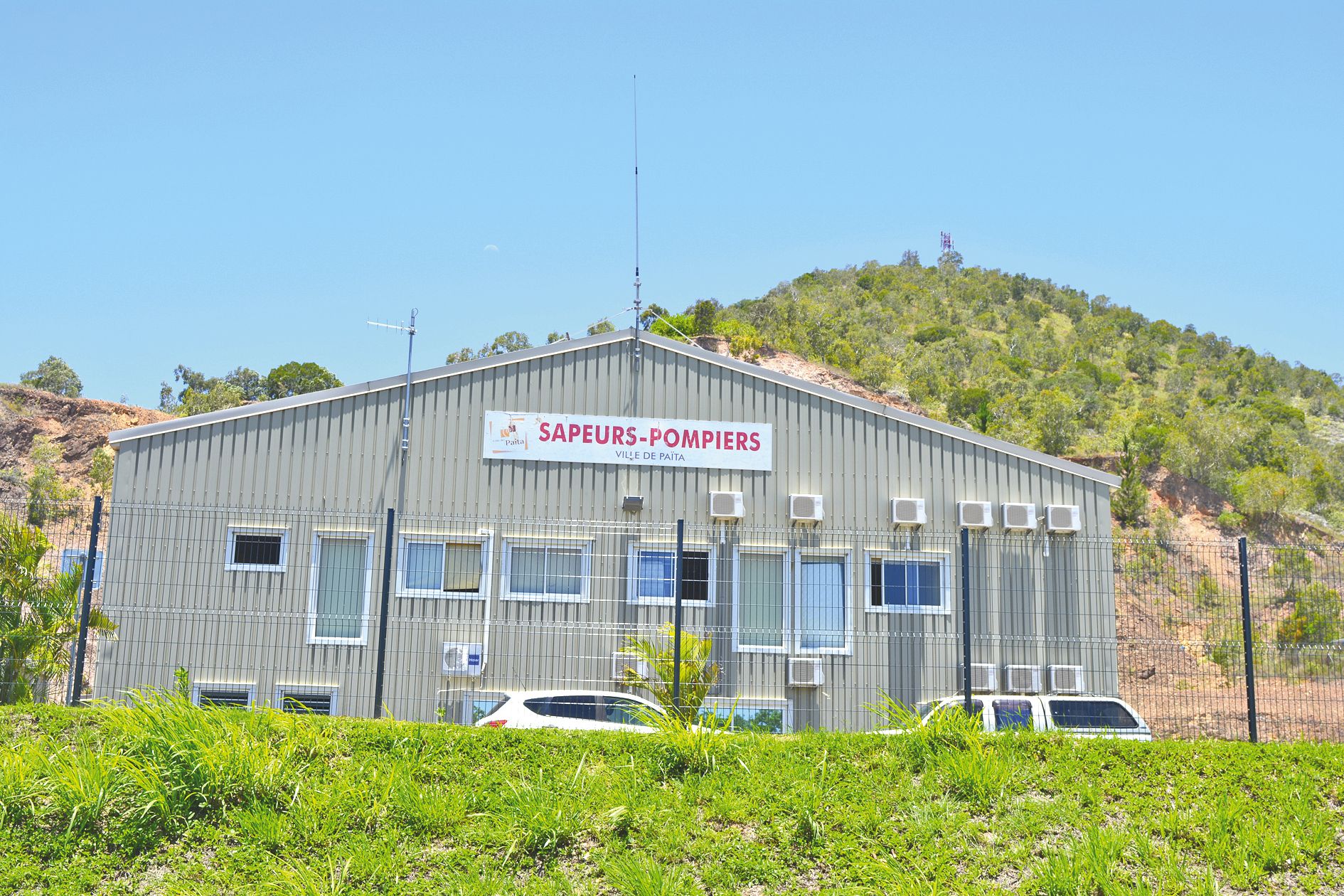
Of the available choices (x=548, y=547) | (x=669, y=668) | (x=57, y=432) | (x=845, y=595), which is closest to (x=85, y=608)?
(x=669, y=668)

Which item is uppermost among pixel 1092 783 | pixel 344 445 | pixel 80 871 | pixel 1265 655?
pixel 344 445

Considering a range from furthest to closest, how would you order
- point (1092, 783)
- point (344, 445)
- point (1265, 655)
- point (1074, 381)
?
point (1074, 381), point (344, 445), point (1265, 655), point (1092, 783)

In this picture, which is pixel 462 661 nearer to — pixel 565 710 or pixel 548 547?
pixel 548 547

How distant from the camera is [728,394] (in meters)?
17.5

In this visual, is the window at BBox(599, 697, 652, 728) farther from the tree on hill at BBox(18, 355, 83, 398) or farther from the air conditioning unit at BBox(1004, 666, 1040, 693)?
the tree on hill at BBox(18, 355, 83, 398)

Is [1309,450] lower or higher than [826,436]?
higher

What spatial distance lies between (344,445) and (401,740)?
7.81 m

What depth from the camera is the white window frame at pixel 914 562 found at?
629 inches

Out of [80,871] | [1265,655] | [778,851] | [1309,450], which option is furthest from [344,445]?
[1309,450]

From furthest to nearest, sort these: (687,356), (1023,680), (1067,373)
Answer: (1067,373), (687,356), (1023,680)

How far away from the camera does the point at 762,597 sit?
1658 centimetres

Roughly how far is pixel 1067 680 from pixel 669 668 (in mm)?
6322

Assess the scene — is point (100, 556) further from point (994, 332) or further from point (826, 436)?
point (994, 332)

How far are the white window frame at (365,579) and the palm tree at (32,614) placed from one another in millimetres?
3165
